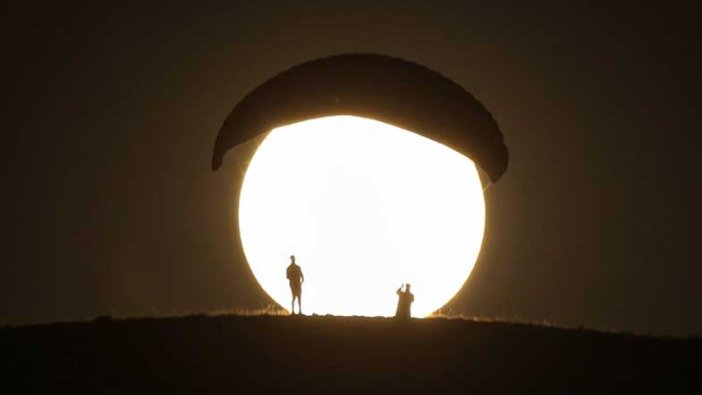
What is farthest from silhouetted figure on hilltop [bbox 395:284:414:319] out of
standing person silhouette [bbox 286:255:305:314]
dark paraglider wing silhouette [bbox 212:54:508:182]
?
dark paraglider wing silhouette [bbox 212:54:508:182]

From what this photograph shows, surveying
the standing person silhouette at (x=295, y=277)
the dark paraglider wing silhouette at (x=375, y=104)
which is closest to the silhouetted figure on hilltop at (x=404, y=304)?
the standing person silhouette at (x=295, y=277)

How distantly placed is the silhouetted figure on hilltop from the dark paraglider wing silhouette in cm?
391

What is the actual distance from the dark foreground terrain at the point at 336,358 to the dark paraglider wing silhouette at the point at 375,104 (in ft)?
16.4

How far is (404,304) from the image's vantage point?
37000mm

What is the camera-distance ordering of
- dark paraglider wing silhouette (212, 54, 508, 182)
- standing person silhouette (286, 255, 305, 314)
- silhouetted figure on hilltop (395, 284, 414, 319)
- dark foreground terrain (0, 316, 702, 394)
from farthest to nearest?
dark paraglider wing silhouette (212, 54, 508, 182), standing person silhouette (286, 255, 305, 314), silhouetted figure on hilltop (395, 284, 414, 319), dark foreground terrain (0, 316, 702, 394)

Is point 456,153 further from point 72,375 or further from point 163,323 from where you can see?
point 72,375

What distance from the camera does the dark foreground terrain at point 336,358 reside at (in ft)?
111

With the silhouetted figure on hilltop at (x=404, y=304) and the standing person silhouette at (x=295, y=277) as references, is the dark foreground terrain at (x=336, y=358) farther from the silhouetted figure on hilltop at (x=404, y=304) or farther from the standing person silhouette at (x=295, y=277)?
the standing person silhouette at (x=295, y=277)

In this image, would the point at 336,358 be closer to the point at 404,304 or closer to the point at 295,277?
the point at 404,304

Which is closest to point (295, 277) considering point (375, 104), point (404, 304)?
point (404, 304)

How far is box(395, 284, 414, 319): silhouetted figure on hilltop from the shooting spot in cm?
3691

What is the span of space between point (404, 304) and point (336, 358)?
9.86 ft

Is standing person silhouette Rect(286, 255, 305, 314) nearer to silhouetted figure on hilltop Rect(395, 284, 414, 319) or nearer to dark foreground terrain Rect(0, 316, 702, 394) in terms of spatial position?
dark foreground terrain Rect(0, 316, 702, 394)

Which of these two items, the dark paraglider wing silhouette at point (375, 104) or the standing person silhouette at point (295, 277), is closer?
the standing person silhouette at point (295, 277)
